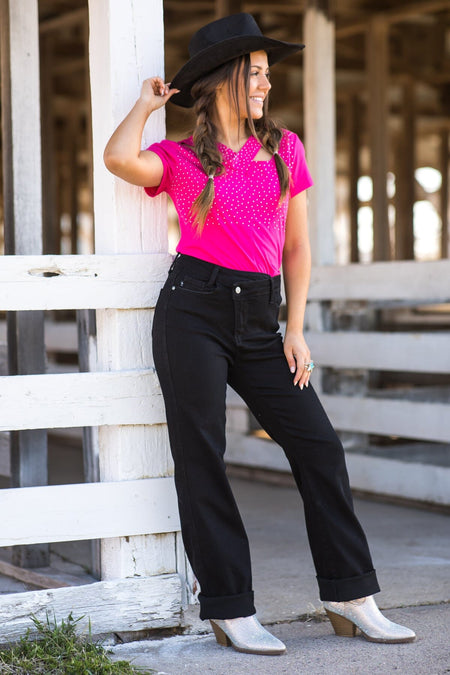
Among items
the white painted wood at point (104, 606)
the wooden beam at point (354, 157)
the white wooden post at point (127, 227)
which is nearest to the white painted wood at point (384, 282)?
the white wooden post at point (127, 227)

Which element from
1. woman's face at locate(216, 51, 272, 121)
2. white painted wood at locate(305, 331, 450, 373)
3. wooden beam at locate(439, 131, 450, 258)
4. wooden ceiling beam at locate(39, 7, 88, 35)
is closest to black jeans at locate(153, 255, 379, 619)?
woman's face at locate(216, 51, 272, 121)

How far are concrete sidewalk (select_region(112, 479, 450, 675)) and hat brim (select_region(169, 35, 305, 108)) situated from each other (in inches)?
61.7

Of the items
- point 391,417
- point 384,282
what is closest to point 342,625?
point 391,417

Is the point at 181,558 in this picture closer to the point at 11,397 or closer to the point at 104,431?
the point at 104,431

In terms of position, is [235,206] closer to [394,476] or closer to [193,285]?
[193,285]

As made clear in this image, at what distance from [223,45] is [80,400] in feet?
3.43

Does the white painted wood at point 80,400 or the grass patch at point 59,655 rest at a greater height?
the white painted wood at point 80,400

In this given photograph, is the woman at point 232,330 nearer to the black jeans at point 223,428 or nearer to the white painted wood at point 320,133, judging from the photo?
the black jeans at point 223,428

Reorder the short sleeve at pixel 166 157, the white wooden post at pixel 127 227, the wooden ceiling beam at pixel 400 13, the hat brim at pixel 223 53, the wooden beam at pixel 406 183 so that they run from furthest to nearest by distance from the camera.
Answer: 1. the wooden beam at pixel 406 183
2. the wooden ceiling beam at pixel 400 13
3. the white wooden post at pixel 127 227
4. the short sleeve at pixel 166 157
5. the hat brim at pixel 223 53

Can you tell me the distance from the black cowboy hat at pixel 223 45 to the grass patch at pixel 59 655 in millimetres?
1546

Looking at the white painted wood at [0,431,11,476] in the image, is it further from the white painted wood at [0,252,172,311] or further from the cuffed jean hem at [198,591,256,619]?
the cuffed jean hem at [198,591,256,619]

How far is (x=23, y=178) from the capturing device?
336 centimetres

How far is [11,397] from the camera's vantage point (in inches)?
108

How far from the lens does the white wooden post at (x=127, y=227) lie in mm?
2863
